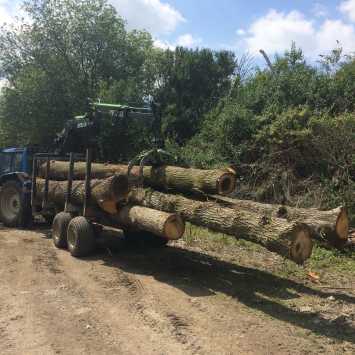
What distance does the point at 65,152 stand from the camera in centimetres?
1383

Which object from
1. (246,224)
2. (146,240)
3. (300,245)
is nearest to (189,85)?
(146,240)

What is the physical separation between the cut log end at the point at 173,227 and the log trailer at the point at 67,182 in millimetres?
1854

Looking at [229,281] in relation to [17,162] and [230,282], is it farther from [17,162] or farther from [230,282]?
[17,162]

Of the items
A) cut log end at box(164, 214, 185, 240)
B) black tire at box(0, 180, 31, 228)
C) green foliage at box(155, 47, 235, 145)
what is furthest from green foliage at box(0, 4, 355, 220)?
cut log end at box(164, 214, 185, 240)

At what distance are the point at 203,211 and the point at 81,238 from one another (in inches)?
119

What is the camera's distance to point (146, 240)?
11.0 m

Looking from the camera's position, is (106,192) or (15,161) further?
(15,161)

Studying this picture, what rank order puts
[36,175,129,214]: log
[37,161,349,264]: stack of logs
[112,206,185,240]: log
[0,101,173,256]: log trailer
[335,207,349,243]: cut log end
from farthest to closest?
[0,101,173,256]: log trailer < [36,175,129,214]: log < [112,206,185,240]: log < [335,207,349,243]: cut log end < [37,161,349,264]: stack of logs

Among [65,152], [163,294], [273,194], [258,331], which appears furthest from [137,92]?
[258,331]

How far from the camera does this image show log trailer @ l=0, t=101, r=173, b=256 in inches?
391

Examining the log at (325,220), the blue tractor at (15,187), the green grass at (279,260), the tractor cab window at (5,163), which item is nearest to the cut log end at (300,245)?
the log at (325,220)

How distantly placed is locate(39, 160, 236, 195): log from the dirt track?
156 centimetres

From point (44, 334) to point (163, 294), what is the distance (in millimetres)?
2189

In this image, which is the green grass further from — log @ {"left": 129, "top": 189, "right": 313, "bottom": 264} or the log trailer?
the log trailer
